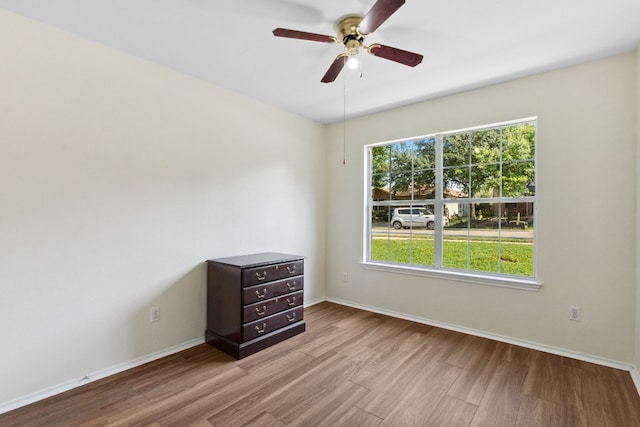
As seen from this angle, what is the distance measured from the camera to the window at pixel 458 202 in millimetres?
2979

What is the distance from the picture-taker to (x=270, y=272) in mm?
2893

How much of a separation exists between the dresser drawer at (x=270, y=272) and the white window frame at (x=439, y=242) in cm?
116

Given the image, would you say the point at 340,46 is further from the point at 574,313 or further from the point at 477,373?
the point at 574,313

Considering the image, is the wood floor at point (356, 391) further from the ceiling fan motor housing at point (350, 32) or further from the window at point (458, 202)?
the ceiling fan motor housing at point (350, 32)

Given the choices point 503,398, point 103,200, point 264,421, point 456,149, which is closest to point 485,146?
point 456,149

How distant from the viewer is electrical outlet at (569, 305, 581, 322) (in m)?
2.57

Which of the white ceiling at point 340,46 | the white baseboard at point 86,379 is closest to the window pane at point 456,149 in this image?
the white ceiling at point 340,46

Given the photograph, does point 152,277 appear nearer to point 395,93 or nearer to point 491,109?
point 395,93

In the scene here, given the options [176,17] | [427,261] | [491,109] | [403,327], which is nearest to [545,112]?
[491,109]

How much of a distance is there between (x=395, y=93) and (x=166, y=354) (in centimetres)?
→ 335

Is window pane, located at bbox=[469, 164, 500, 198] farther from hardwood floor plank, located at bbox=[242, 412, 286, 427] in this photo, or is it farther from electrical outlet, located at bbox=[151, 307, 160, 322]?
electrical outlet, located at bbox=[151, 307, 160, 322]

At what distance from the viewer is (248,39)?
7.29 feet

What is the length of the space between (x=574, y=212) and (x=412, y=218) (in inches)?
59.7

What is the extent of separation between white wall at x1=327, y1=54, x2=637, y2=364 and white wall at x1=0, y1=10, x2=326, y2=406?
96.5 inches
